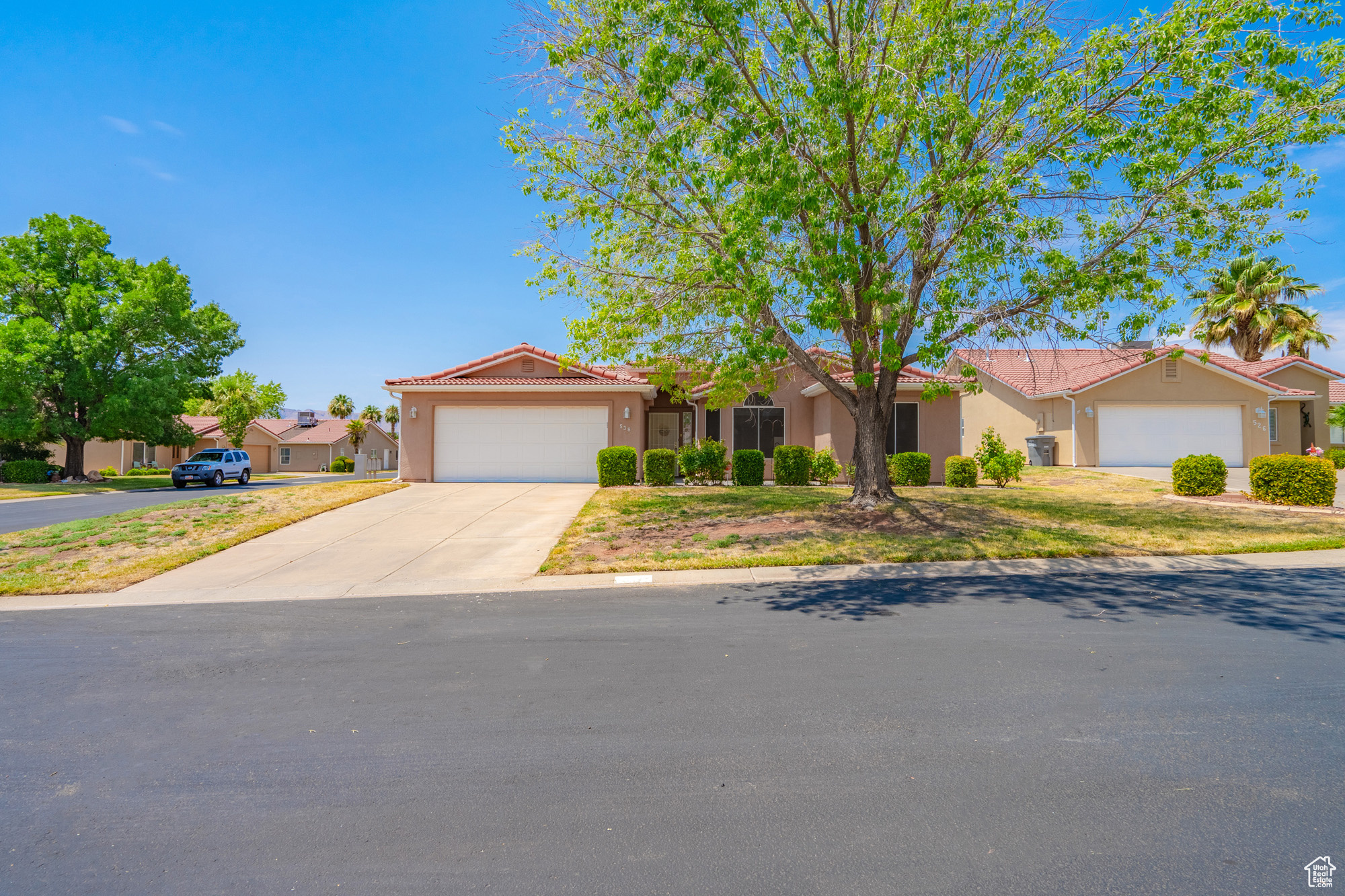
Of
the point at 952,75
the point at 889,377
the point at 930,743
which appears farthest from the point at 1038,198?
the point at 930,743

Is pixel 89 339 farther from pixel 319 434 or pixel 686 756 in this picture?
pixel 686 756

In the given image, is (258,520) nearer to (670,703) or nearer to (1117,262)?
(670,703)

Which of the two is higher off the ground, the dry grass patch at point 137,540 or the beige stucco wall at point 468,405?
the beige stucco wall at point 468,405

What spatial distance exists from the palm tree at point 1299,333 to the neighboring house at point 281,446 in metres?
57.9

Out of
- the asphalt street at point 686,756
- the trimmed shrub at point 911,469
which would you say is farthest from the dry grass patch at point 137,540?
the trimmed shrub at point 911,469

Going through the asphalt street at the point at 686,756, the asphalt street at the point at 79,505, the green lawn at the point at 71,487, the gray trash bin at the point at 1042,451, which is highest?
A: the gray trash bin at the point at 1042,451

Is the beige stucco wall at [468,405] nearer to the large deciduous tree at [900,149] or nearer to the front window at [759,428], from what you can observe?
the front window at [759,428]

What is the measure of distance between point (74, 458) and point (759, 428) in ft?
93.5

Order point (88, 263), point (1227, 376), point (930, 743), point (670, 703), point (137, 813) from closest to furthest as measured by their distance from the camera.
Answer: point (137, 813) → point (930, 743) → point (670, 703) → point (1227, 376) → point (88, 263)

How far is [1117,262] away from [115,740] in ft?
39.0

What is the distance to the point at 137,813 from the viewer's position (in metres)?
3.20

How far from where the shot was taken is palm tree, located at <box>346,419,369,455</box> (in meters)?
54.2

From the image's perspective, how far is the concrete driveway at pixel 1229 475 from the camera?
16.6 meters

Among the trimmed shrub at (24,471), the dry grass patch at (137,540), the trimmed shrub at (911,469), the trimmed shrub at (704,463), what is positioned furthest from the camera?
the trimmed shrub at (24,471)
